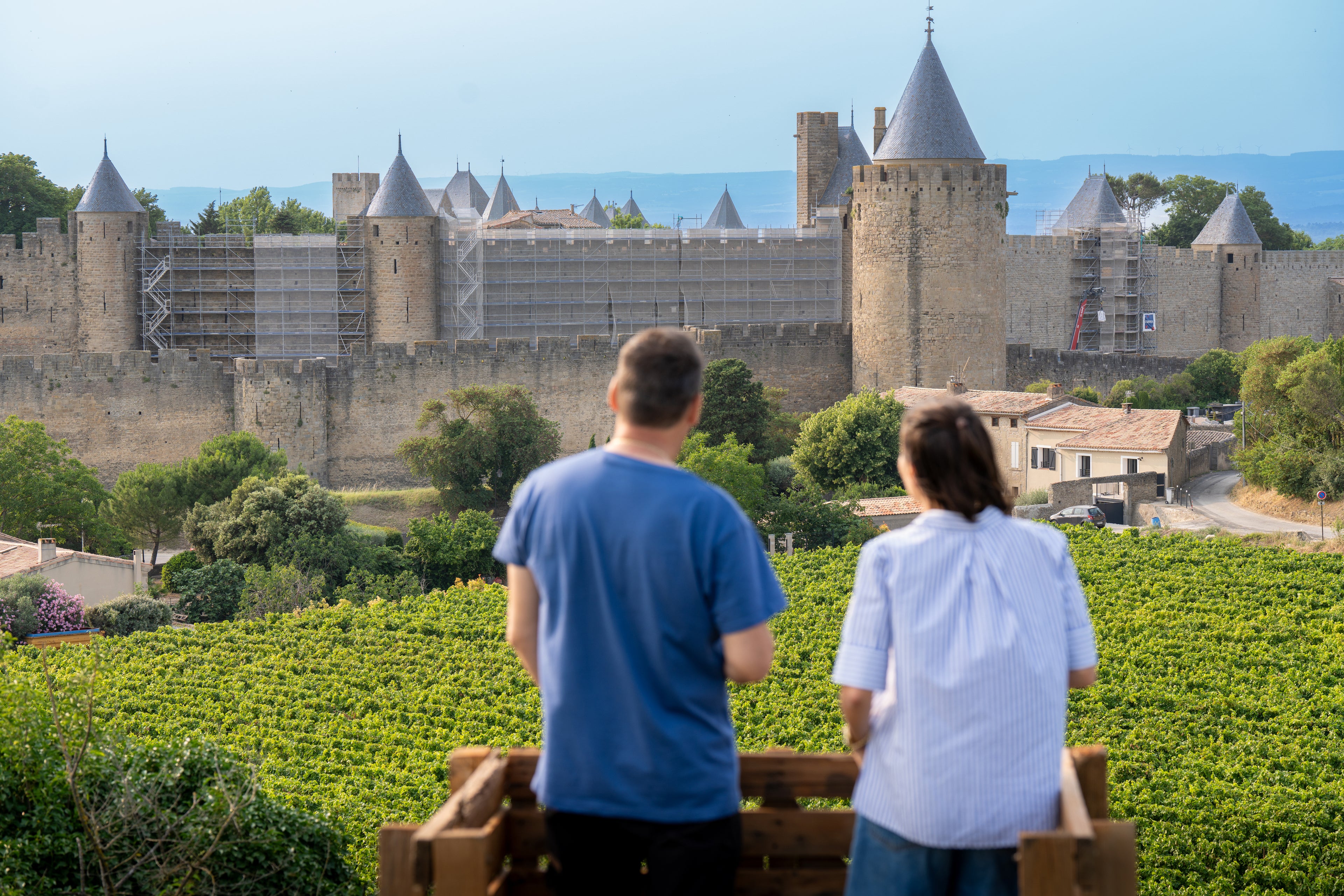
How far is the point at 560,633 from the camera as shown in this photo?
9.00 feet

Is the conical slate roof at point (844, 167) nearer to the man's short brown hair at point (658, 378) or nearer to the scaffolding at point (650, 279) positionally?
the scaffolding at point (650, 279)

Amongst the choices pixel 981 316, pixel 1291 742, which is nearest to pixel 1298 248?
pixel 981 316

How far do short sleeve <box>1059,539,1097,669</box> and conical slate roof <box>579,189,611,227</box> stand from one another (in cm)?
5531

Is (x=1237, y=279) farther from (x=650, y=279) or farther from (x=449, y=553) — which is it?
(x=449, y=553)

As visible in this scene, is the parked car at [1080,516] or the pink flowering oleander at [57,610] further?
the parked car at [1080,516]

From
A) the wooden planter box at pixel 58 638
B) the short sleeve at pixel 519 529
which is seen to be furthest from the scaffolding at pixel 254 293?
the short sleeve at pixel 519 529

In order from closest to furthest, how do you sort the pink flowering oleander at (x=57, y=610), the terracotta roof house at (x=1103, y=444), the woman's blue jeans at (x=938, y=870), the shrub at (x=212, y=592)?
the woman's blue jeans at (x=938, y=870) < the pink flowering oleander at (x=57, y=610) < the shrub at (x=212, y=592) < the terracotta roof house at (x=1103, y=444)

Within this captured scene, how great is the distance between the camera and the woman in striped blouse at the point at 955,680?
267cm

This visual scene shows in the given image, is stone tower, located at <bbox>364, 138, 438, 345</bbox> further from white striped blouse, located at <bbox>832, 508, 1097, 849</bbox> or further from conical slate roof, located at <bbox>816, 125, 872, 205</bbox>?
white striped blouse, located at <bbox>832, 508, 1097, 849</bbox>

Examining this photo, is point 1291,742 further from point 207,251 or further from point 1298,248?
point 1298,248

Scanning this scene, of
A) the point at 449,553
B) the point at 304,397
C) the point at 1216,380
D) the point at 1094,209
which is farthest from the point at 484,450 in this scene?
the point at 1094,209

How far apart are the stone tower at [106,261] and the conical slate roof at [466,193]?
2999 cm

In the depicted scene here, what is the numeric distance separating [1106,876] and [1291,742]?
1032 cm

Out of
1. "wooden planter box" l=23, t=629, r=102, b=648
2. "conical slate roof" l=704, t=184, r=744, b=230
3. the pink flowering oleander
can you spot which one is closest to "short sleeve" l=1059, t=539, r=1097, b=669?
"wooden planter box" l=23, t=629, r=102, b=648
